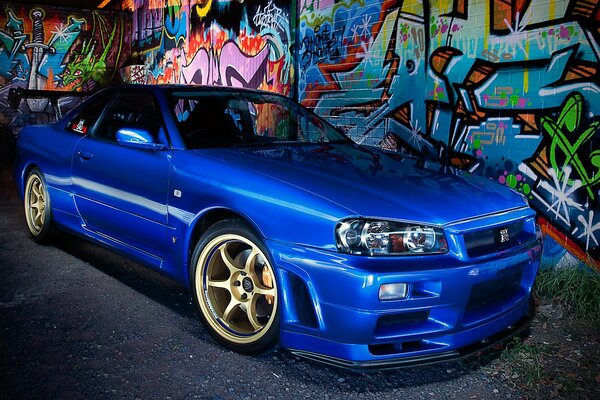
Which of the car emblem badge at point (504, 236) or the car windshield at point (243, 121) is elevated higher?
the car windshield at point (243, 121)

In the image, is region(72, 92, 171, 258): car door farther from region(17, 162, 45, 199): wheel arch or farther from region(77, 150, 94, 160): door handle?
region(17, 162, 45, 199): wheel arch

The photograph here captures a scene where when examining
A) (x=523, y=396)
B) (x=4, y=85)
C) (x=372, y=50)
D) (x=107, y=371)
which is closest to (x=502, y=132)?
(x=372, y=50)

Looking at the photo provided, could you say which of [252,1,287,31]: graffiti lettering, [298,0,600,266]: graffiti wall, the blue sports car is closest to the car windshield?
the blue sports car

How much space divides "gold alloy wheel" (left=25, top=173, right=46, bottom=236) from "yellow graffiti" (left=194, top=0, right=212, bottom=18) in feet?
22.3

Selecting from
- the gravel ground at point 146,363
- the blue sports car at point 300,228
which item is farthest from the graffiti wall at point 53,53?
the gravel ground at point 146,363

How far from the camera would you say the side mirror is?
3.43 meters

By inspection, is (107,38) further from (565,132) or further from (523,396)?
(523,396)

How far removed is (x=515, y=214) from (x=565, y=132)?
1982mm

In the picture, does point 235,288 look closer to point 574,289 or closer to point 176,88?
point 176,88

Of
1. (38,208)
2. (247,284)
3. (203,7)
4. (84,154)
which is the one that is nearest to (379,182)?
(247,284)

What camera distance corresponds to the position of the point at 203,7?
1098 cm

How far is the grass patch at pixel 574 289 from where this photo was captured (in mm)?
3826

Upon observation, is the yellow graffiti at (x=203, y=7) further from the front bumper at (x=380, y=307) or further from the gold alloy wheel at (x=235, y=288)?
the front bumper at (x=380, y=307)

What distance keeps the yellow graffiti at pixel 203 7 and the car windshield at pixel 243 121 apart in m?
7.13
